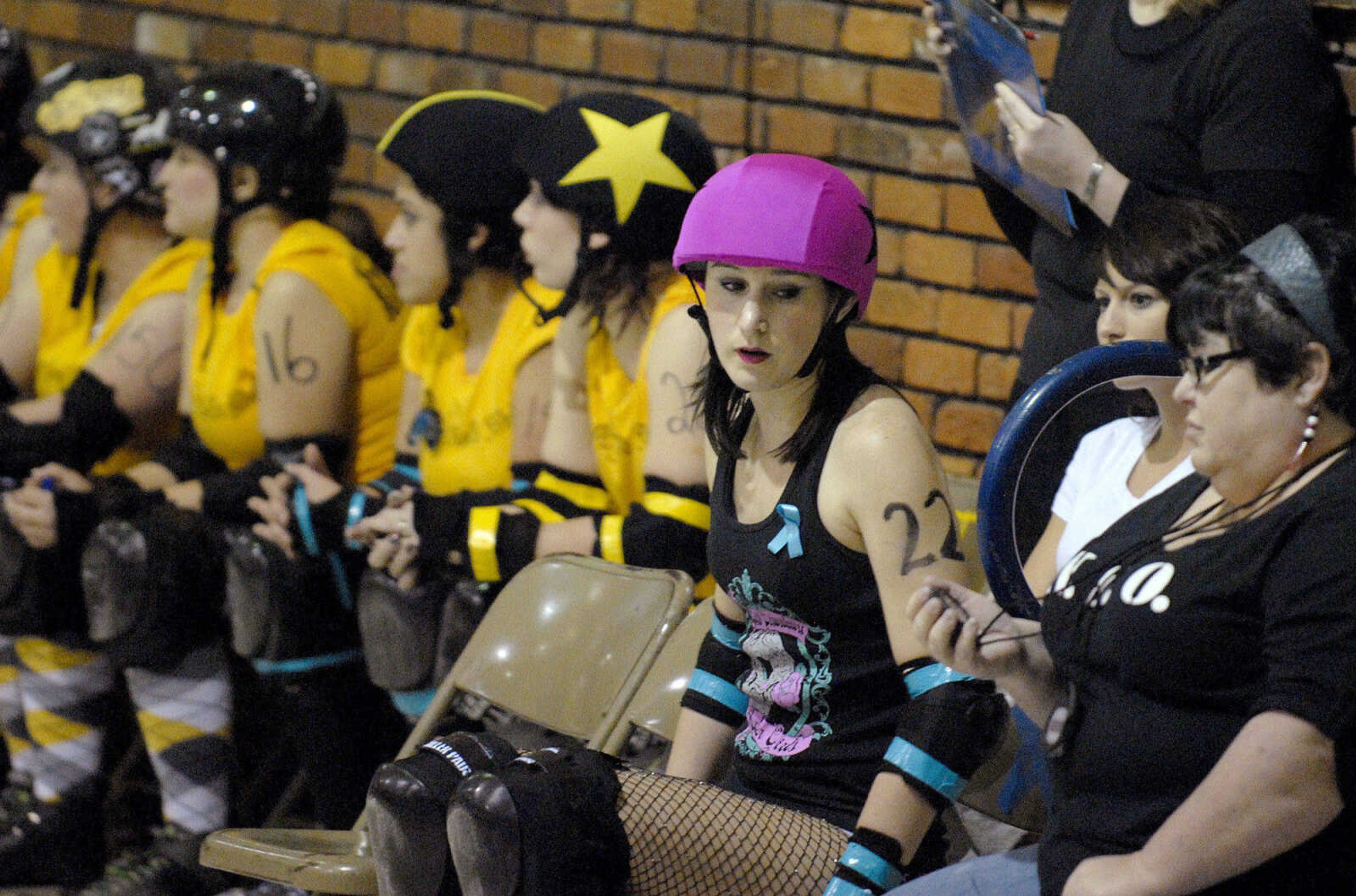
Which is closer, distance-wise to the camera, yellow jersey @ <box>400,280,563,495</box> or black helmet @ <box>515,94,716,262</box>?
black helmet @ <box>515,94,716,262</box>

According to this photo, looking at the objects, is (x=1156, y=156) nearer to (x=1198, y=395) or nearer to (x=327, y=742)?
(x=1198, y=395)

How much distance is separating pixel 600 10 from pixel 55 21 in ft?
6.77

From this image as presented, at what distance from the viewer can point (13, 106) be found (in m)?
4.45

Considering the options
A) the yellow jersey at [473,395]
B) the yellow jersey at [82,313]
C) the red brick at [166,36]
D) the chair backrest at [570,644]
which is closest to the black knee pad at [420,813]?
the chair backrest at [570,644]

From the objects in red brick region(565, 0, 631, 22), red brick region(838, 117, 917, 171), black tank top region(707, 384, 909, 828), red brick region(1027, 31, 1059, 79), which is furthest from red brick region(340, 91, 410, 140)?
black tank top region(707, 384, 909, 828)

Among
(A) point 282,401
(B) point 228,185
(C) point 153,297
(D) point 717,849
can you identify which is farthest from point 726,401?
(C) point 153,297

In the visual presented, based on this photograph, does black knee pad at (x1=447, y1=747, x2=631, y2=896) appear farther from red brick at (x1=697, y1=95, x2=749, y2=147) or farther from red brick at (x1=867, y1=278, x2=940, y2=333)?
red brick at (x1=697, y1=95, x2=749, y2=147)

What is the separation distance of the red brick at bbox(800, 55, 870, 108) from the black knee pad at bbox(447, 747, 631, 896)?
1997 millimetres

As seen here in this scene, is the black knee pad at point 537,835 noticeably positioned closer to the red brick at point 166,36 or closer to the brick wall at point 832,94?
the brick wall at point 832,94

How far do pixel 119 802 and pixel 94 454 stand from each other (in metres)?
0.75

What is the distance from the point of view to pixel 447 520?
9.46 feet

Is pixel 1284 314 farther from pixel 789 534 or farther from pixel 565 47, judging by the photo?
pixel 565 47

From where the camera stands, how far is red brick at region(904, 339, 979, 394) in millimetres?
3410

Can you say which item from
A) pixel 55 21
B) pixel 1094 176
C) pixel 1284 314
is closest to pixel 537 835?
pixel 1284 314
